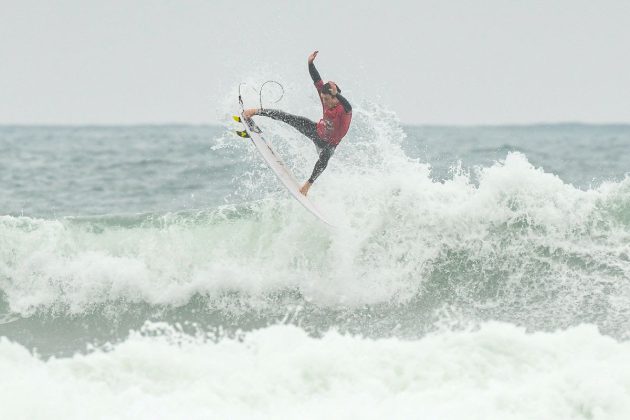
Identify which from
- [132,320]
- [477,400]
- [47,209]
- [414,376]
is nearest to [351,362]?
[414,376]

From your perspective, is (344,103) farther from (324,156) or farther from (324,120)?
(324,156)

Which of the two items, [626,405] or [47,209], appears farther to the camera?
[47,209]

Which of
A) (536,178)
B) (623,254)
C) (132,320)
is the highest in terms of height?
(536,178)

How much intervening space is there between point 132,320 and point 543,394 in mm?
5044

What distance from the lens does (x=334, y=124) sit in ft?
32.6

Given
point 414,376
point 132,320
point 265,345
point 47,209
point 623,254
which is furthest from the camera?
point 47,209

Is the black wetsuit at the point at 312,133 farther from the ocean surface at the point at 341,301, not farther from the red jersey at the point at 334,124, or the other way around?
the ocean surface at the point at 341,301

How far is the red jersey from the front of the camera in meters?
9.89

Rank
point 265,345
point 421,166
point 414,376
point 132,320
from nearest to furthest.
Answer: point 414,376 < point 265,345 < point 132,320 < point 421,166

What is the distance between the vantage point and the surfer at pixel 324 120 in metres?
9.74

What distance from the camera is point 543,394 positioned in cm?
664

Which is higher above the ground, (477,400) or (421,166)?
(421,166)

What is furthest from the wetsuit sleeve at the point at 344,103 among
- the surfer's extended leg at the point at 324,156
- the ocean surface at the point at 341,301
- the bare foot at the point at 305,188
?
the ocean surface at the point at 341,301

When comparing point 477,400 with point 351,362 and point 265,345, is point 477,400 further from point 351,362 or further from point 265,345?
point 265,345
